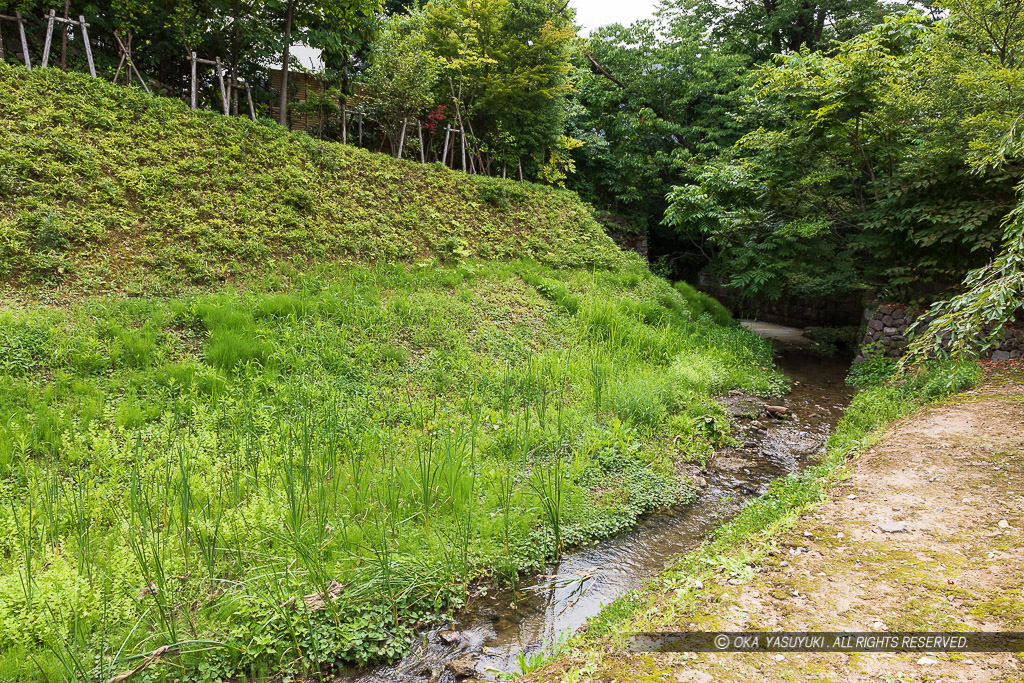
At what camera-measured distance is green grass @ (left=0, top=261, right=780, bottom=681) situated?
2.71 m

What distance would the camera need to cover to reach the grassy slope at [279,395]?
2.83 meters

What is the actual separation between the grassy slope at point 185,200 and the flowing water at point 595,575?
5.97 metres

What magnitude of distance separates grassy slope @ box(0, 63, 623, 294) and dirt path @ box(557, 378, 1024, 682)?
23.6ft

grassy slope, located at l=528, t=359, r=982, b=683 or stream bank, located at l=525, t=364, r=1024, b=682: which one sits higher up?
stream bank, located at l=525, t=364, r=1024, b=682

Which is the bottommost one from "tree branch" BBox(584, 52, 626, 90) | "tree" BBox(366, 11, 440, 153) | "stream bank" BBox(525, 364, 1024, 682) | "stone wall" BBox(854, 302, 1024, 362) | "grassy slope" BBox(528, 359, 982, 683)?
"grassy slope" BBox(528, 359, 982, 683)

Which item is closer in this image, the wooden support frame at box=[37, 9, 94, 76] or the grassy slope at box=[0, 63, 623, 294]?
the grassy slope at box=[0, 63, 623, 294]

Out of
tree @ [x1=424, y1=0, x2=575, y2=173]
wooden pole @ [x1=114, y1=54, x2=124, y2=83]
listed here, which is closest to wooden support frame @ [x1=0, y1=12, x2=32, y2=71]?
wooden pole @ [x1=114, y1=54, x2=124, y2=83]

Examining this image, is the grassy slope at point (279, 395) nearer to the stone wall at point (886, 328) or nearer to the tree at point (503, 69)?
the stone wall at point (886, 328)

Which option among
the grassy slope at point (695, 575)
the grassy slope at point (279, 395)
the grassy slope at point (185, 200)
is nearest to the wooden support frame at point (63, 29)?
the grassy slope at point (185, 200)

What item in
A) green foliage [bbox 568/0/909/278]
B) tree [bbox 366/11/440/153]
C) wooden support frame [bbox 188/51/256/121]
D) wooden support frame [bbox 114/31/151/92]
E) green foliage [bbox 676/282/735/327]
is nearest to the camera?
wooden support frame [bbox 188/51/256/121]

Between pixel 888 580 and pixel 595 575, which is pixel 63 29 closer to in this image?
pixel 595 575

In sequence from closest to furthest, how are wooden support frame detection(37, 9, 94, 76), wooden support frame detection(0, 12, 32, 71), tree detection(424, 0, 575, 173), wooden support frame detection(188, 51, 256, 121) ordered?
wooden support frame detection(0, 12, 32, 71), wooden support frame detection(37, 9, 94, 76), wooden support frame detection(188, 51, 256, 121), tree detection(424, 0, 575, 173)

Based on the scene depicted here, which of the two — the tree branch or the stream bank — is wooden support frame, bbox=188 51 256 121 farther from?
the stream bank

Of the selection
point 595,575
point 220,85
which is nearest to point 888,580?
point 595,575
